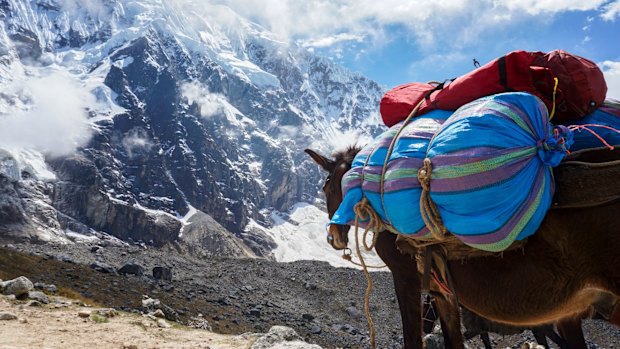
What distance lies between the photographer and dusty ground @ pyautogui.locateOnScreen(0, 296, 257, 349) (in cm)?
558

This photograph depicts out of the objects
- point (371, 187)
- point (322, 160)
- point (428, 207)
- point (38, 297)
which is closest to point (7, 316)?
point (38, 297)

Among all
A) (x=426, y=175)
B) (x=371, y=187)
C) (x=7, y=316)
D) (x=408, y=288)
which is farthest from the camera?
(x=7, y=316)

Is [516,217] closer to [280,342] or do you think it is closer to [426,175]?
[426,175]

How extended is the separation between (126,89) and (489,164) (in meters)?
210

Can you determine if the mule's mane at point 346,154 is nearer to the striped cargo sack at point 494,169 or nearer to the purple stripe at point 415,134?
the purple stripe at point 415,134

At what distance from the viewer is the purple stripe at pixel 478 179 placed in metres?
2.47

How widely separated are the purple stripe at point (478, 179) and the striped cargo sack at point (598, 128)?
0.47 meters

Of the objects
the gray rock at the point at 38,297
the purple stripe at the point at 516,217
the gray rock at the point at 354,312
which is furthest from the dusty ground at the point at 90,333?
the gray rock at the point at 354,312

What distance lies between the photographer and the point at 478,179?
2.54 meters

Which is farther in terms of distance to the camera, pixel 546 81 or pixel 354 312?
pixel 354 312

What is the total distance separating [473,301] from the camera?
3105 millimetres

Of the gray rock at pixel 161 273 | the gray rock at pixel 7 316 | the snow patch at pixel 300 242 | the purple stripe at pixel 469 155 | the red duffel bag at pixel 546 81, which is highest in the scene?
the red duffel bag at pixel 546 81

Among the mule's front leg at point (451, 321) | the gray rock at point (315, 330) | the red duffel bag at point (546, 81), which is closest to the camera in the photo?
the red duffel bag at point (546, 81)

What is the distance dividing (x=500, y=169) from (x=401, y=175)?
2.19 feet
